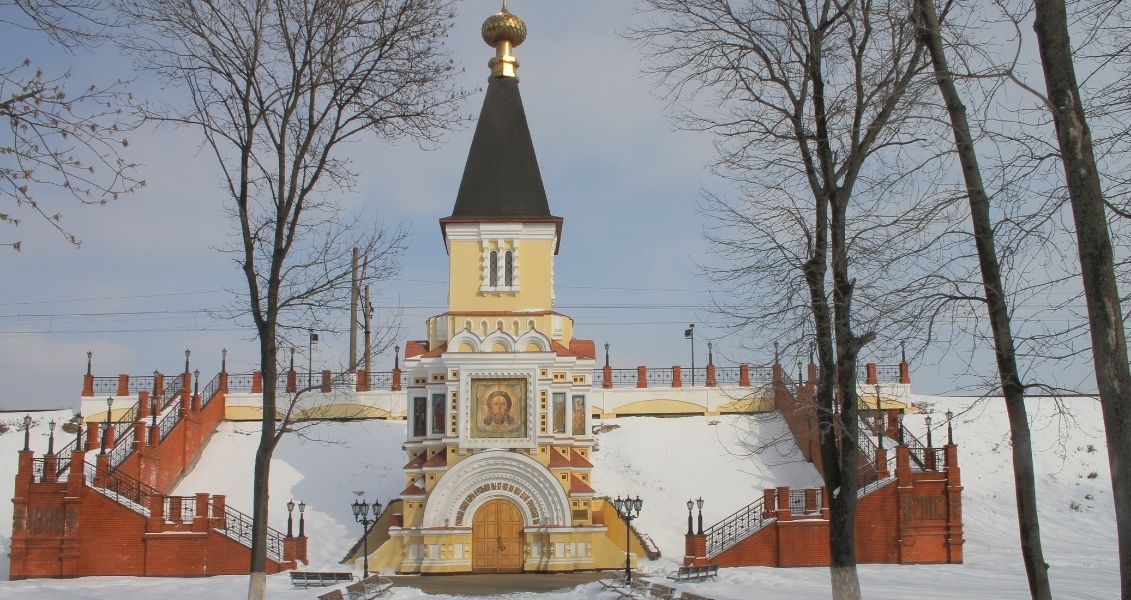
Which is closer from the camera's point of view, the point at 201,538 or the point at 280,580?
the point at 280,580

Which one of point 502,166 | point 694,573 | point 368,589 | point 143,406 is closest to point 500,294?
point 502,166

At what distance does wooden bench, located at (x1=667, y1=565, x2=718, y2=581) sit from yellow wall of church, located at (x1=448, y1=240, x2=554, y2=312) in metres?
8.98

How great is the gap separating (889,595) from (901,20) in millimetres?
11074

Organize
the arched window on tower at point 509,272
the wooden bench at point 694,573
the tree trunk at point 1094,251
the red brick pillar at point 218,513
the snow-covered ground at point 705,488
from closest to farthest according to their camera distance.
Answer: the tree trunk at point 1094,251 → the snow-covered ground at point 705,488 → the wooden bench at point 694,573 → the red brick pillar at point 218,513 → the arched window on tower at point 509,272

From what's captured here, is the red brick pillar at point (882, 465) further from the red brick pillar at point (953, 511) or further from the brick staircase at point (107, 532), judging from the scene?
the brick staircase at point (107, 532)

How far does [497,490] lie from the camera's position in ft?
90.3

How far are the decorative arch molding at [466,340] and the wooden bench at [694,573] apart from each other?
8299 millimetres

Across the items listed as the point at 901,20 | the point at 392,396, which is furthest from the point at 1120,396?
the point at 392,396

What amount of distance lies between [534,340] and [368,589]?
9531 millimetres

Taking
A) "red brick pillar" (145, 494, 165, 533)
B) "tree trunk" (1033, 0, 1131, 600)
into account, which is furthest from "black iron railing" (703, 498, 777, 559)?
"tree trunk" (1033, 0, 1131, 600)

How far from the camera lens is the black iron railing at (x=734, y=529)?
2639 centimetres

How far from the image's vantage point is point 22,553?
2600cm

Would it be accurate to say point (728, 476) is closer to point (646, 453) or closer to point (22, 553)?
point (646, 453)

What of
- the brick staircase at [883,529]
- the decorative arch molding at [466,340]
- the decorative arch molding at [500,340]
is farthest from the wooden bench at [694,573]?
the decorative arch molding at [466,340]
